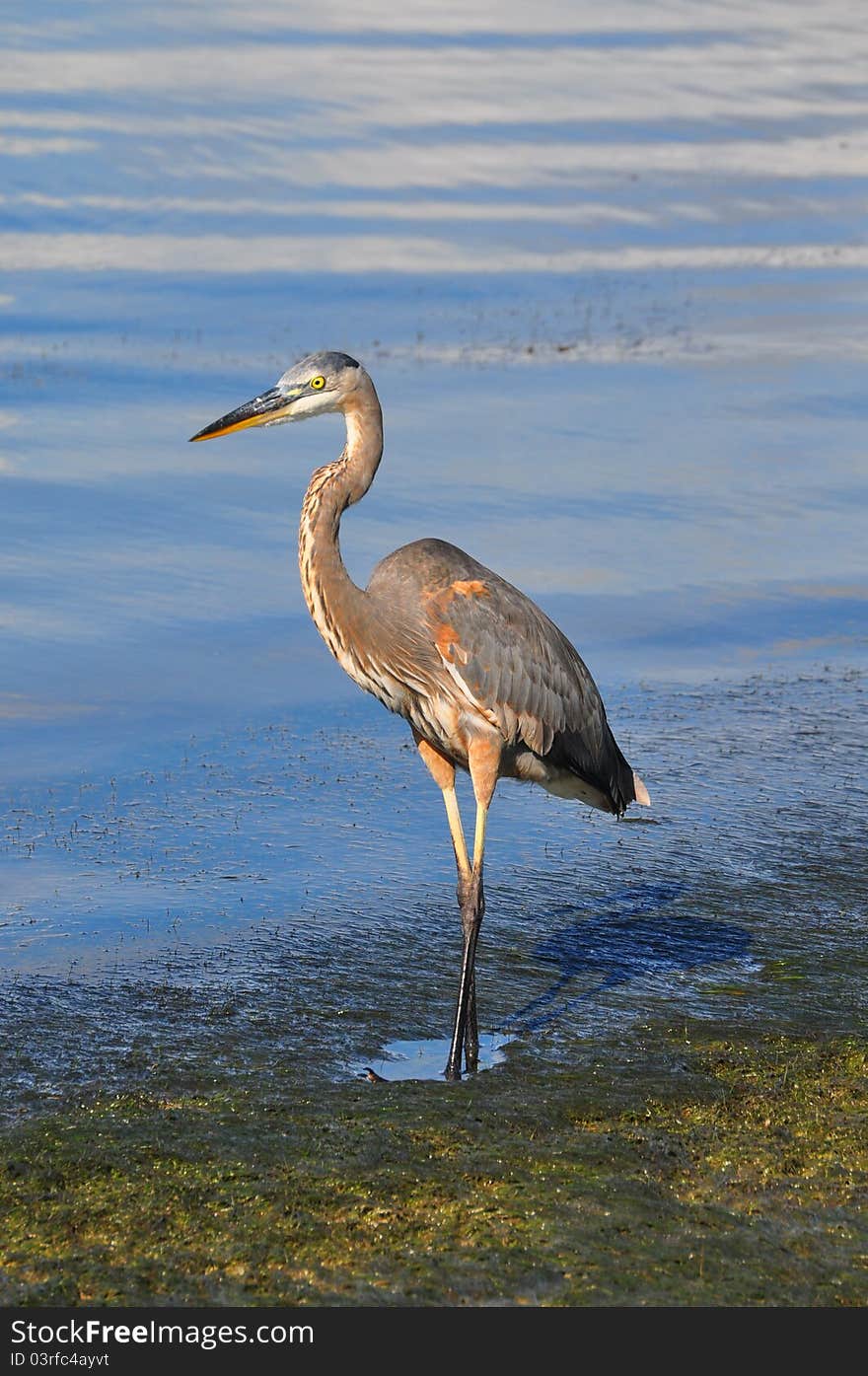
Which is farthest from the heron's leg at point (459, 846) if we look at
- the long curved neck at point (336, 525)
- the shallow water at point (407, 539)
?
the long curved neck at point (336, 525)

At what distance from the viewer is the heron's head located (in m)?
6.86

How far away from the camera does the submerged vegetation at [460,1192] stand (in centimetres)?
465

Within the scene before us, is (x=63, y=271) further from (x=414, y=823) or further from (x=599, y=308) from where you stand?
(x=414, y=823)

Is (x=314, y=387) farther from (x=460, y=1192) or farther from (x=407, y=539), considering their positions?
(x=407, y=539)

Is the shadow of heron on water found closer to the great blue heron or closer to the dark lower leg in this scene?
the dark lower leg

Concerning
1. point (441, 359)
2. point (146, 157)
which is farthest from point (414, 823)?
point (146, 157)

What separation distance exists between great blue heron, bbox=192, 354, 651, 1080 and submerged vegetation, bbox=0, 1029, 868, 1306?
3.41 feet

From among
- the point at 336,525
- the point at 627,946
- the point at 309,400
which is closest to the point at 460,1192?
the point at 627,946

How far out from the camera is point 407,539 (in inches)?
473

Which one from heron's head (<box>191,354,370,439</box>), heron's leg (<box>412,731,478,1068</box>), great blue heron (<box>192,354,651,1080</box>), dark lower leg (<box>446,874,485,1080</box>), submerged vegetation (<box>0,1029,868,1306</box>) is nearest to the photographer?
submerged vegetation (<box>0,1029,868,1306</box>)

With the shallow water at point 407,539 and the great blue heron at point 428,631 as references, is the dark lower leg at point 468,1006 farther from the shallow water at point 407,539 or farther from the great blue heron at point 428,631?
the shallow water at point 407,539

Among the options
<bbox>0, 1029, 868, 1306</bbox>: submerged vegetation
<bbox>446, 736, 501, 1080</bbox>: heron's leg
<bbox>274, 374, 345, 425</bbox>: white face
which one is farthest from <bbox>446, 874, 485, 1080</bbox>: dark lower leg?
<bbox>274, 374, 345, 425</bbox>: white face

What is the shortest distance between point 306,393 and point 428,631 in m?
0.97

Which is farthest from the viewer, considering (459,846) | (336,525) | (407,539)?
(407,539)
